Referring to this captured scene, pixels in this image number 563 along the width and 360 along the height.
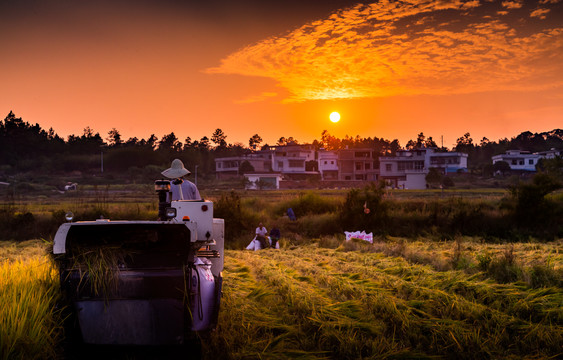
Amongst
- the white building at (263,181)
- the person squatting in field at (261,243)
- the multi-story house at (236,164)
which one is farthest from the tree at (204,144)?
the person squatting in field at (261,243)

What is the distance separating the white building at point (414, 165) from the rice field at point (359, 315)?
59775mm

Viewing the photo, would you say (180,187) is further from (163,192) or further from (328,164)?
(328,164)

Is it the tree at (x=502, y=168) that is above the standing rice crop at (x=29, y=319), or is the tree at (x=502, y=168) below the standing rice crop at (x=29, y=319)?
above

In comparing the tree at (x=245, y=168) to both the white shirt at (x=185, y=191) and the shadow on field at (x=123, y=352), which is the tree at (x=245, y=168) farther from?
the shadow on field at (x=123, y=352)

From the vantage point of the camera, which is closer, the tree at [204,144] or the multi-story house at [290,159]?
the multi-story house at [290,159]

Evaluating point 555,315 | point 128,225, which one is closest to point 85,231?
point 128,225

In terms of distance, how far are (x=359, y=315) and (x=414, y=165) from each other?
7159cm

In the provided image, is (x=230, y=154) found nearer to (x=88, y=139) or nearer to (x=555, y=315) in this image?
(x=88, y=139)

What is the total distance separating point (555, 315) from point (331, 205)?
19.8 m

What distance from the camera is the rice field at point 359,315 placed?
4.54 m

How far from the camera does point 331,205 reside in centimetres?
2600

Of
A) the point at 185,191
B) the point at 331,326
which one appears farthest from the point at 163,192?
the point at 331,326

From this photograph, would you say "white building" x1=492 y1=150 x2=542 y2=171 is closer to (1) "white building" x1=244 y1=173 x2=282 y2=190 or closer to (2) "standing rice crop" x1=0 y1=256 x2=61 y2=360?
(1) "white building" x1=244 y1=173 x2=282 y2=190

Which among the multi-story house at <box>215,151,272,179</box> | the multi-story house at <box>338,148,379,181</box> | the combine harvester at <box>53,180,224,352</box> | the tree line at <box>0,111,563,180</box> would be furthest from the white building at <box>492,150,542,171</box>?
the combine harvester at <box>53,180,224,352</box>
